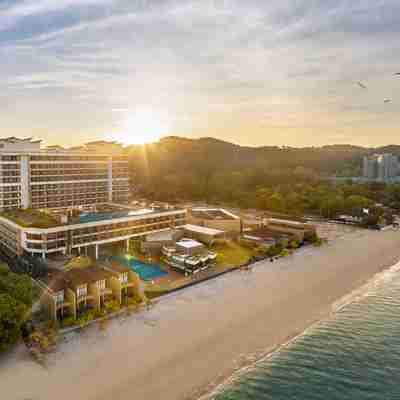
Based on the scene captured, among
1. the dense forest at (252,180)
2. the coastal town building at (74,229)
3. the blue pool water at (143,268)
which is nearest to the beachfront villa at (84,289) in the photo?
the blue pool water at (143,268)

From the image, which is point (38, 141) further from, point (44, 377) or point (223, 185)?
point (223, 185)

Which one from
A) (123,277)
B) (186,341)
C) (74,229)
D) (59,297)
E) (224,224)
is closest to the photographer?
(186,341)

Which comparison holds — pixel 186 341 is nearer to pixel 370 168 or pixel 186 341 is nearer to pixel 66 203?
pixel 66 203

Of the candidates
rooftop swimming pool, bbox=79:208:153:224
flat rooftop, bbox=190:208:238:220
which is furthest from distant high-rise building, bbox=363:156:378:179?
rooftop swimming pool, bbox=79:208:153:224

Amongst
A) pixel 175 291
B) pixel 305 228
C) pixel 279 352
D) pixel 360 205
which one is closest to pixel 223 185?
pixel 360 205

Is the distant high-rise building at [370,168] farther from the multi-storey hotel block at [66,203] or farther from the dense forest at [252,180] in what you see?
the multi-storey hotel block at [66,203]

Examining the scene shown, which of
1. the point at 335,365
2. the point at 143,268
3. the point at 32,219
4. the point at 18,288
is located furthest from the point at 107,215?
the point at 335,365

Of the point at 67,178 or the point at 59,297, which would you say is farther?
the point at 67,178
